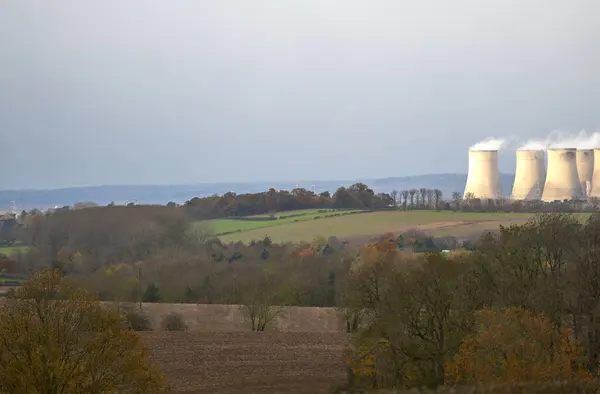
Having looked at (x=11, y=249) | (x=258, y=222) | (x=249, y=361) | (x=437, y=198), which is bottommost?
(x=249, y=361)

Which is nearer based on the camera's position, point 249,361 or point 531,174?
point 249,361

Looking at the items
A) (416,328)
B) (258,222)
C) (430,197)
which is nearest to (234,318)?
(416,328)

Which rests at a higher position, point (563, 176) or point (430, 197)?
point (563, 176)

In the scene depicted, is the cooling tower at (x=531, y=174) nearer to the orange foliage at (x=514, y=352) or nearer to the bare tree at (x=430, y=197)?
the bare tree at (x=430, y=197)

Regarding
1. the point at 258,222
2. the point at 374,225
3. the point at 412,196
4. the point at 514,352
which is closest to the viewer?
the point at 514,352

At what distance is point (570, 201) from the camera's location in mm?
39781

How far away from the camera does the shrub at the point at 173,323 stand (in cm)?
2884

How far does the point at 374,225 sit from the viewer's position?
50.0 metres

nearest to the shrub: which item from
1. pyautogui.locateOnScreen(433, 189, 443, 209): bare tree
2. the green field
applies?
the green field

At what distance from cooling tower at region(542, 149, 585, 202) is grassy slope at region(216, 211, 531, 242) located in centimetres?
320

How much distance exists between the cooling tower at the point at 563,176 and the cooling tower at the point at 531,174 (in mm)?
2913

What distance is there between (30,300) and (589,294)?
997 centimetres

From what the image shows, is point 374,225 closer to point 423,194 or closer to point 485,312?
point 423,194

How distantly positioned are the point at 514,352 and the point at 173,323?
17.9 m
